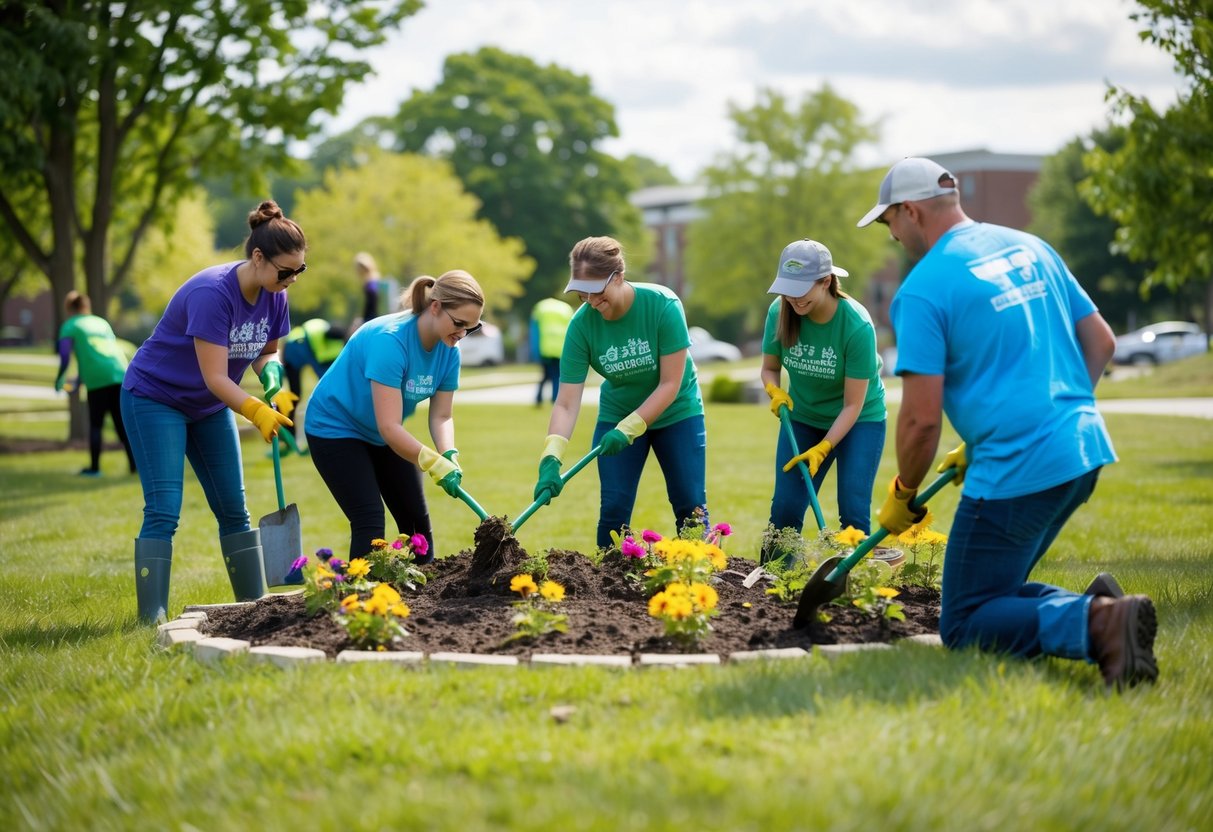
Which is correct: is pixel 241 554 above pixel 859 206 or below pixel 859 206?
below

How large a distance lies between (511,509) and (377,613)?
15.9 ft

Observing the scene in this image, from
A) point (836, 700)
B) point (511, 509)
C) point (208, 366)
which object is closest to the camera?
point (836, 700)

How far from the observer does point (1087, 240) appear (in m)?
46.0

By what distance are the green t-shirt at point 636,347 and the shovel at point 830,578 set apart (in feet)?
4.35

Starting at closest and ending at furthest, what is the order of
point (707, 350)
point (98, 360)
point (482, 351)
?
point (98, 360), point (482, 351), point (707, 350)

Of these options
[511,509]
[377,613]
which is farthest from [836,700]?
[511,509]

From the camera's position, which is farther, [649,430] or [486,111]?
[486,111]

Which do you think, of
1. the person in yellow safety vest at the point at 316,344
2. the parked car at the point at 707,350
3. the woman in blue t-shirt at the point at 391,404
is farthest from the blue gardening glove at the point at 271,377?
the parked car at the point at 707,350

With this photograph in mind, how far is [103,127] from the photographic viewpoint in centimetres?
1438

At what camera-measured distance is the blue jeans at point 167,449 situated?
546cm

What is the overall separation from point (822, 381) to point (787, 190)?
4115 cm

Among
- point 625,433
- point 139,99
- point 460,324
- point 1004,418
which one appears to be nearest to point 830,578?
point 1004,418

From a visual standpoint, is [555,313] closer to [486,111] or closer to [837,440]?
[837,440]

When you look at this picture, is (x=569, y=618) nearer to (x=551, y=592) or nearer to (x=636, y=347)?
(x=551, y=592)
